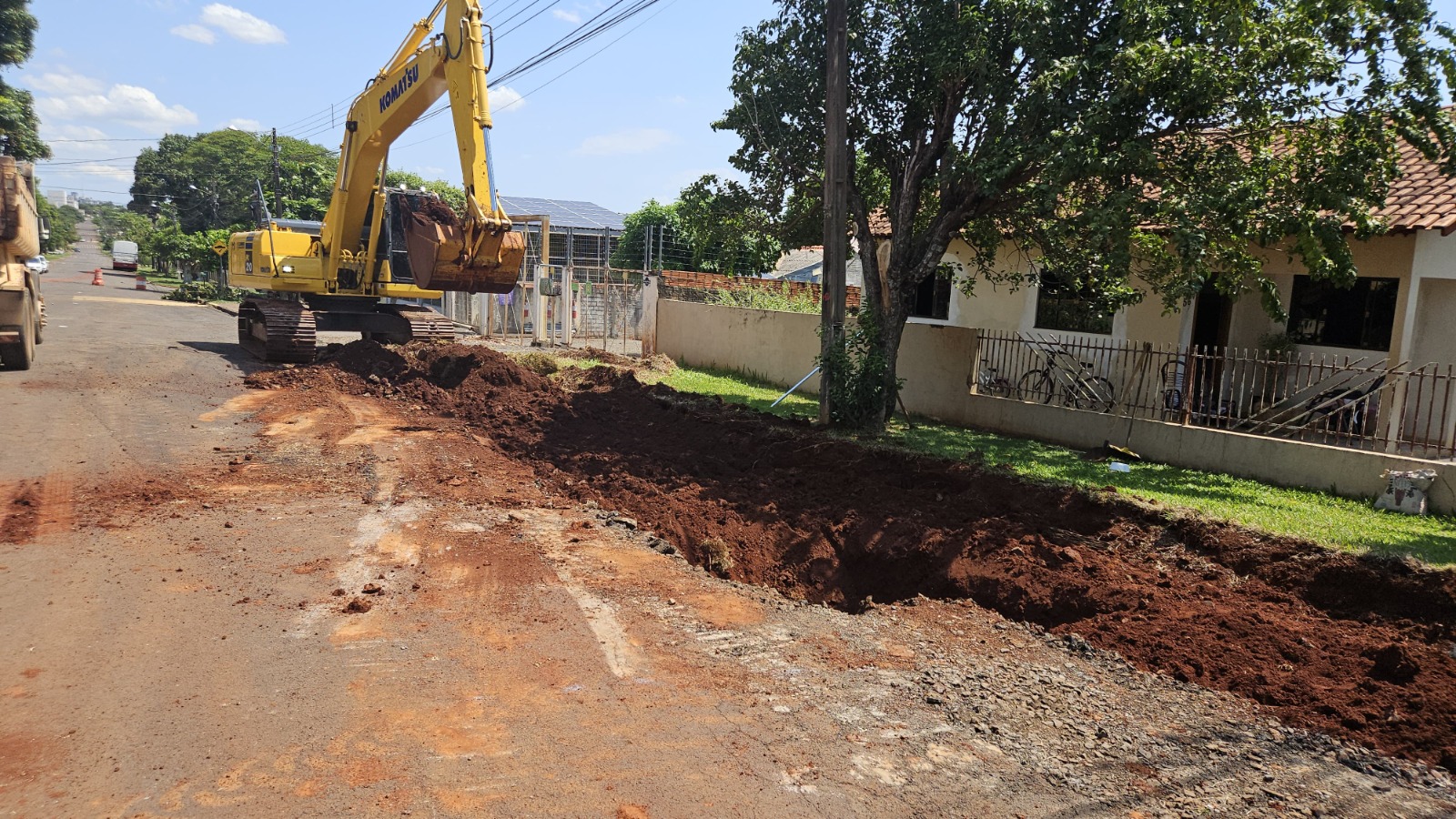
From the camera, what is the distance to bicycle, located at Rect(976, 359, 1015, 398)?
563 inches

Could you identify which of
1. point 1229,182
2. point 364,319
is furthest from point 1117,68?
point 364,319

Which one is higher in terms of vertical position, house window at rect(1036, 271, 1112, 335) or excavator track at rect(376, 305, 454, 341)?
house window at rect(1036, 271, 1112, 335)

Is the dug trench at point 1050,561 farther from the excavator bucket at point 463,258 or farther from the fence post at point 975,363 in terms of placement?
the fence post at point 975,363

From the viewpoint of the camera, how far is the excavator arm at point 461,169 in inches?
506

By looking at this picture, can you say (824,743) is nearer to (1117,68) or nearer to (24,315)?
(1117,68)

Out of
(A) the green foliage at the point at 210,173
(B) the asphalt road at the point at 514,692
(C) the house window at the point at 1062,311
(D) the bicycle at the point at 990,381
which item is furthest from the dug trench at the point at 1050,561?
(A) the green foliage at the point at 210,173

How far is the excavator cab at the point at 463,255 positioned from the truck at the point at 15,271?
598cm

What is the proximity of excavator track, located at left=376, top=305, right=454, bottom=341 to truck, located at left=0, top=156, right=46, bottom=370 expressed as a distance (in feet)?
18.3

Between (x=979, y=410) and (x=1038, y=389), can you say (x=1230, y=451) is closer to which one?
(x=1038, y=389)

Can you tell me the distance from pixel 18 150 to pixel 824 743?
151 feet

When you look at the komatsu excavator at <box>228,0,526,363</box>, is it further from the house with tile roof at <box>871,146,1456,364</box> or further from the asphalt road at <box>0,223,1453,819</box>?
the house with tile roof at <box>871,146,1456,364</box>

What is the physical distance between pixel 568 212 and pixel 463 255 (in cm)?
3666

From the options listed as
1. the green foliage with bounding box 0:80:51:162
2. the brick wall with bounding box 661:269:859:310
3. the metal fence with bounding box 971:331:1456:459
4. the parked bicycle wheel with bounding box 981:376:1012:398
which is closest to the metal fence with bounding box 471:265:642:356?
the brick wall with bounding box 661:269:859:310

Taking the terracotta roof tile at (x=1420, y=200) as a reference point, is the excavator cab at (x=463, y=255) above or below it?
below
